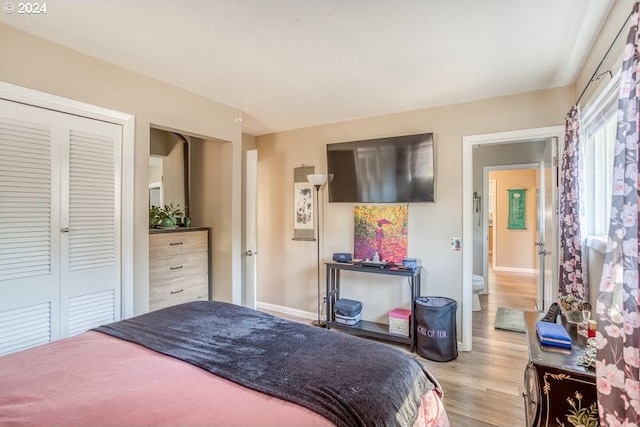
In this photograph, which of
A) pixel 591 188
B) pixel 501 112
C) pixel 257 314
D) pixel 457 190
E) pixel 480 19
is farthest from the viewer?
pixel 457 190

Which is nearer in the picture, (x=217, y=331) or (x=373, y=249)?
(x=217, y=331)

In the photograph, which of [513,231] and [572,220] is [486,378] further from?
[513,231]

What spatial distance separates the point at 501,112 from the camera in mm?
3029

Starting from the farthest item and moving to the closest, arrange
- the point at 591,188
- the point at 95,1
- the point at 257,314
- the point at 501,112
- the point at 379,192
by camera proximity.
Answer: the point at 379,192
the point at 501,112
the point at 591,188
the point at 257,314
the point at 95,1

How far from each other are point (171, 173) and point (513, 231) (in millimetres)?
7085

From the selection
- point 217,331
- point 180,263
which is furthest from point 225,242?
point 217,331

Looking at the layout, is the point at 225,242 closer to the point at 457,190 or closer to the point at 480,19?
the point at 457,190

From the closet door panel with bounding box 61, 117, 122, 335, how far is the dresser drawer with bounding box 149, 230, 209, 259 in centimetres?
39

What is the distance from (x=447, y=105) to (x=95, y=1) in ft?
9.72

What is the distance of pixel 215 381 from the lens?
1219mm

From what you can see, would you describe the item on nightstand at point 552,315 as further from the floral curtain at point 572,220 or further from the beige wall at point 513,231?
the beige wall at point 513,231

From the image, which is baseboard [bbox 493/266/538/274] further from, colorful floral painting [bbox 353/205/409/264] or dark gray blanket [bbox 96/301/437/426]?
dark gray blanket [bbox 96/301/437/426]

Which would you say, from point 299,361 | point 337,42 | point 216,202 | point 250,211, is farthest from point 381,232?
point 299,361

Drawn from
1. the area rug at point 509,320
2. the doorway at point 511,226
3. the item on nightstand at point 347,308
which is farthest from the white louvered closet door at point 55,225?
the doorway at point 511,226
